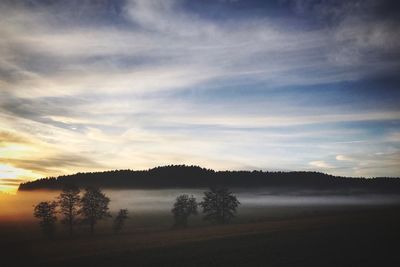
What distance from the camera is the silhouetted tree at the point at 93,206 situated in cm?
7412

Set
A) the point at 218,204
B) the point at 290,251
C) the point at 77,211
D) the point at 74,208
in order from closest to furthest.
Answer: the point at 290,251 → the point at 77,211 → the point at 74,208 → the point at 218,204

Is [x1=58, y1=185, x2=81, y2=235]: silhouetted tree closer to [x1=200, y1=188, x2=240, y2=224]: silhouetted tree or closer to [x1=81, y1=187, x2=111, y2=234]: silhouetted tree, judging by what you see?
[x1=81, y1=187, x2=111, y2=234]: silhouetted tree

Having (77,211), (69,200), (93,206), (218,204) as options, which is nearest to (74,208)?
(77,211)

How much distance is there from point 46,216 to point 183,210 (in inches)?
1250

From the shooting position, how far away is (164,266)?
91.7 feet

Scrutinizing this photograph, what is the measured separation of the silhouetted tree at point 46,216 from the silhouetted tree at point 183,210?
27.8 metres

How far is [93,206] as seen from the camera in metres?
74.5

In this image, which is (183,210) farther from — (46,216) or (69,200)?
(46,216)

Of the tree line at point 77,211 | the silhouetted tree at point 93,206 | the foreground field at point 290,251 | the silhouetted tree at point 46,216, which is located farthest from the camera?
the silhouetted tree at point 93,206

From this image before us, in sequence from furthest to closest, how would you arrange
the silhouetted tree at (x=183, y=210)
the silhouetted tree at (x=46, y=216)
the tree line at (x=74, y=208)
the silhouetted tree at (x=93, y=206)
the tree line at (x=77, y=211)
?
the silhouetted tree at (x=183, y=210), the silhouetted tree at (x=93, y=206), the tree line at (x=74, y=208), the tree line at (x=77, y=211), the silhouetted tree at (x=46, y=216)

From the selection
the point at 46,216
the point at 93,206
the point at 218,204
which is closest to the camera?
the point at 46,216

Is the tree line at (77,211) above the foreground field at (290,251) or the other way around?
above

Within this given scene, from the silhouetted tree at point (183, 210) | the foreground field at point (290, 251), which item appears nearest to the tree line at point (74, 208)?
the silhouetted tree at point (183, 210)

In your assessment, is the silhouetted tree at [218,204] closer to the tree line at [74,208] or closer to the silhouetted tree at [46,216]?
the tree line at [74,208]
